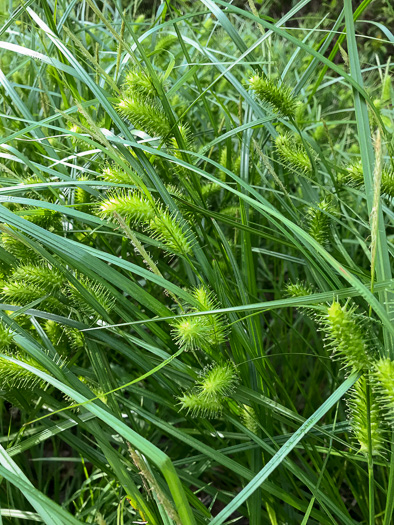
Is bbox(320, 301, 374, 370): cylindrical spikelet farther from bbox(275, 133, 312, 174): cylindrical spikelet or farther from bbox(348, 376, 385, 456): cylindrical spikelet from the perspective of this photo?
bbox(275, 133, 312, 174): cylindrical spikelet

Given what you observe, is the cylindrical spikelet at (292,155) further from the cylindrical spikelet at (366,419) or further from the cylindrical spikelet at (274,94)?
the cylindrical spikelet at (366,419)

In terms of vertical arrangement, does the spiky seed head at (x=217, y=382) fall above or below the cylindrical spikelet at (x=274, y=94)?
below

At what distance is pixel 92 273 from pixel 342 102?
2.16 metres

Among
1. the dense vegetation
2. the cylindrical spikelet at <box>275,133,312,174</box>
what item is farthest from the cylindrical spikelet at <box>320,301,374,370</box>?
the cylindrical spikelet at <box>275,133,312,174</box>

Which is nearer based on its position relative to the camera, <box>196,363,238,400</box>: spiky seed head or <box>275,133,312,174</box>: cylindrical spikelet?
<box>196,363,238,400</box>: spiky seed head

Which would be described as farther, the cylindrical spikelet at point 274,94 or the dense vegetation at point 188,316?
the cylindrical spikelet at point 274,94

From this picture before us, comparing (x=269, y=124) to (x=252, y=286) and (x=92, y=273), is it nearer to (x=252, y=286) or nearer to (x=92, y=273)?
(x=252, y=286)

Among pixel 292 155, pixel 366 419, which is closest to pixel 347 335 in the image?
pixel 366 419

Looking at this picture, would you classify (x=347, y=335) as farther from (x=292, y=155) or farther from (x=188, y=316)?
(x=292, y=155)

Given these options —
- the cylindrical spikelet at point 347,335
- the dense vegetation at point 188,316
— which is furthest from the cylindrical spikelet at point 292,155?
the cylindrical spikelet at point 347,335

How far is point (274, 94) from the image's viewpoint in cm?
82

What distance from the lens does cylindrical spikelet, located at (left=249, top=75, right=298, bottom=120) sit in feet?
2.62

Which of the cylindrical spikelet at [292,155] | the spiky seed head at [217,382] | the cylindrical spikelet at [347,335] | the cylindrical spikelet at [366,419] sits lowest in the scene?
the cylindrical spikelet at [366,419]

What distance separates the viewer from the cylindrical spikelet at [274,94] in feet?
2.62
